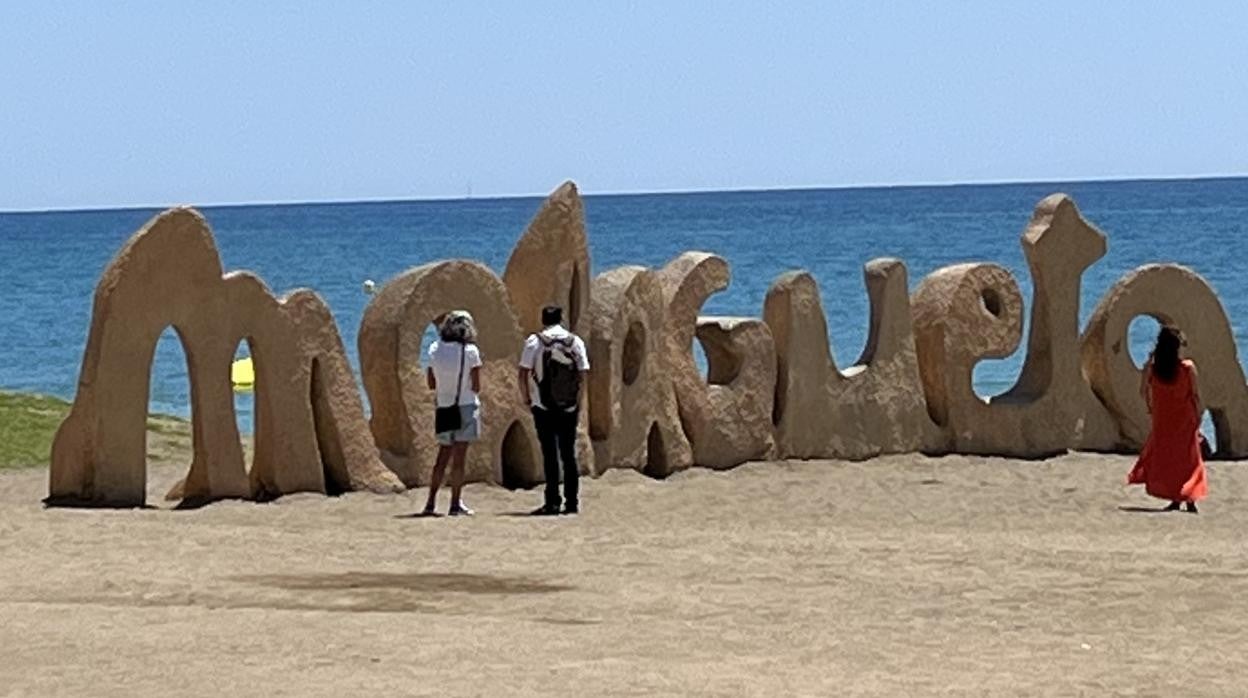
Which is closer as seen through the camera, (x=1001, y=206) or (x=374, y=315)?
(x=374, y=315)

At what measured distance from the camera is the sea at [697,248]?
1891 inches

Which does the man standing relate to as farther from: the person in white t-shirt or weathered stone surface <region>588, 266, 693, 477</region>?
weathered stone surface <region>588, 266, 693, 477</region>

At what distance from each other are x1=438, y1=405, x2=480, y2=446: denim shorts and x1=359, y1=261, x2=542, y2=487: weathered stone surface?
1534mm

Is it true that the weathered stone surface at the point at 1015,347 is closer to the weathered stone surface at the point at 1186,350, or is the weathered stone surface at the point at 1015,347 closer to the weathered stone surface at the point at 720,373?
the weathered stone surface at the point at 1186,350

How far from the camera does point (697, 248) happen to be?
95812 millimetres

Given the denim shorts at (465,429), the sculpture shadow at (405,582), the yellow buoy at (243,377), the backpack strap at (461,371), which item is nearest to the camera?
the sculpture shadow at (405,582)

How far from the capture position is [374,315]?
19.6m

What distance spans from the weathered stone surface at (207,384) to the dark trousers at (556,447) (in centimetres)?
151

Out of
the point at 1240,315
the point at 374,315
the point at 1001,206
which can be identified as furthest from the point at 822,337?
the point at 1001,206

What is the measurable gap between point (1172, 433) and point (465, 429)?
204 inches

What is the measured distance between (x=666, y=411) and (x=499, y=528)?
172 inches

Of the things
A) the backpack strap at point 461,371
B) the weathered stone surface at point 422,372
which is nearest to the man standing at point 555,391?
the backpack strap at point 461,371

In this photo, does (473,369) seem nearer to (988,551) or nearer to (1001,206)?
(988,551)

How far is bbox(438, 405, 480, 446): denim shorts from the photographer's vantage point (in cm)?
1794
